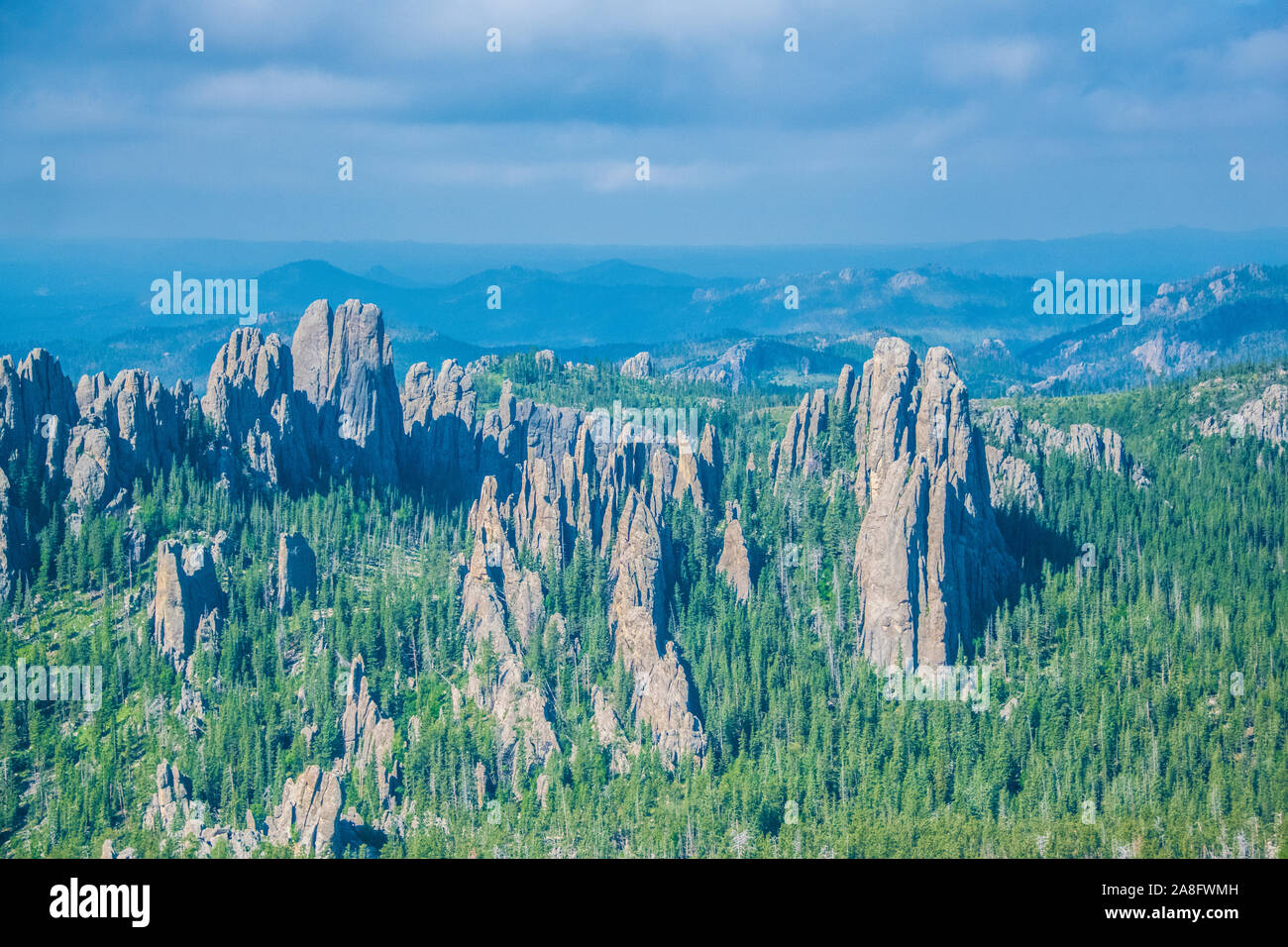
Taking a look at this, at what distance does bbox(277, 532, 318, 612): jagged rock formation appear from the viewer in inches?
4899

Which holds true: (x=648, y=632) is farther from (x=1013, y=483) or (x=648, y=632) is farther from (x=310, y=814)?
(x=1013, y=483)

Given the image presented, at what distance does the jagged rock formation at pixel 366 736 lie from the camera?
104 m

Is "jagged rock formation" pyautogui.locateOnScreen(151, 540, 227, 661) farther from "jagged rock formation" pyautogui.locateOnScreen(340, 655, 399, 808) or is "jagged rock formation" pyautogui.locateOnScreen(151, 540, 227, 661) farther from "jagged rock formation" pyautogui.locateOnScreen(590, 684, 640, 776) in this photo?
"jagged rock formation" pyautogui.locateOnScreen(590, 684, 640, 776)

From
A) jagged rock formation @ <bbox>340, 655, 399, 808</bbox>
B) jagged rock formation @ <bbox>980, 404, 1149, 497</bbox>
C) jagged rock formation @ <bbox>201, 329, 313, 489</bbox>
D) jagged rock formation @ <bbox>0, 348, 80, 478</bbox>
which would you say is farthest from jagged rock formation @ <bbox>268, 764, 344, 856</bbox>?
jagged rock formation @ <bbox>980, 404, 1149, 497</bbox>

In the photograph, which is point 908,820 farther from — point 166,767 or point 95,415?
point 95,415

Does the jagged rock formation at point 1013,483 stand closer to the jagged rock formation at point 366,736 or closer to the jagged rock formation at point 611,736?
the jagged rock formation at point 611,736

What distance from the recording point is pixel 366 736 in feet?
352

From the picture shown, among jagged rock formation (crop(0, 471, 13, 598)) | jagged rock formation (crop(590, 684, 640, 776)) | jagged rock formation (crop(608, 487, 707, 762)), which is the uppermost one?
jagged rock formation (crop(0, 471, 13, 598))

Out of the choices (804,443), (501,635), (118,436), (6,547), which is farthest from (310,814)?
(804,443)

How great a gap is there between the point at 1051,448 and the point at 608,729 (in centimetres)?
9039

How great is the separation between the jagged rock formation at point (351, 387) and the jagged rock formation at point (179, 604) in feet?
109

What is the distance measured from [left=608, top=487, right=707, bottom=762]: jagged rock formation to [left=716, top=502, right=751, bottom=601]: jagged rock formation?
5.93 metres

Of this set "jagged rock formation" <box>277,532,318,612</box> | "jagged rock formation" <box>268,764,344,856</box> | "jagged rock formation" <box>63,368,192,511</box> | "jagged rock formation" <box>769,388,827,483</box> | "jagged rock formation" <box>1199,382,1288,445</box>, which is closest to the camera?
"jagged rock formation" <box>268,764,344,856</box>

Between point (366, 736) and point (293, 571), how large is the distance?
77.1 ft
